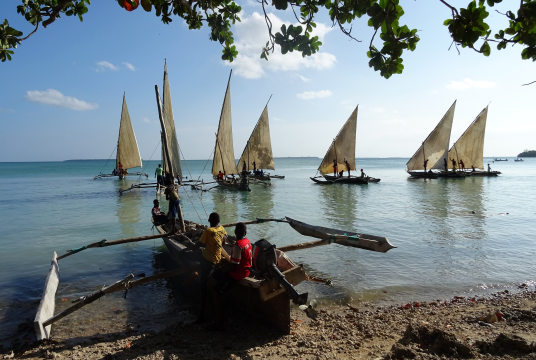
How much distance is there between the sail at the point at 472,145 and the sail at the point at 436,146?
216cm

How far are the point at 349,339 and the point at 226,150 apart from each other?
82.7 ft

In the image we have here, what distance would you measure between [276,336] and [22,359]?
3687mm

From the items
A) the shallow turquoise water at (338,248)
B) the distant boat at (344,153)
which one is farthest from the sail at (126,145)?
the distant boat at (344,153)

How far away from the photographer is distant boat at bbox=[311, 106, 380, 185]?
110 ft

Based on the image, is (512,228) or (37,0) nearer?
(37,0)

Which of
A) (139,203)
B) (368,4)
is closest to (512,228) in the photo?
(368,4)

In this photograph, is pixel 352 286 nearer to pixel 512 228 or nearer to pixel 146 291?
pixel 146 291

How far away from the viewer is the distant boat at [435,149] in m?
36.1

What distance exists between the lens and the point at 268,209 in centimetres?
1981

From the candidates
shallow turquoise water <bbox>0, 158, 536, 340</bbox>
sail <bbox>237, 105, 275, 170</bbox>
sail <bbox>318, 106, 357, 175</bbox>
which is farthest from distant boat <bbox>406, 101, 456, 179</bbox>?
sail <bbox>237, 105, 275, 170</bbox>

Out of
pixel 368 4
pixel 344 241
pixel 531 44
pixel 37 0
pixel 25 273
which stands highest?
pixel 37 0

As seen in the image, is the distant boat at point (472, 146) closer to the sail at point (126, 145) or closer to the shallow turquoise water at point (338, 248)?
the shallow turquoise water at point (338, 248)

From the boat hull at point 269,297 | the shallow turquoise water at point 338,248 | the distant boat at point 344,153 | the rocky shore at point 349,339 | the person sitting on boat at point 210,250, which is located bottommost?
the shallow turquoise water at point 338,248

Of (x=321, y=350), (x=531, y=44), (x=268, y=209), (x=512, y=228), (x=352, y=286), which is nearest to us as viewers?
(x=531, y=44)
